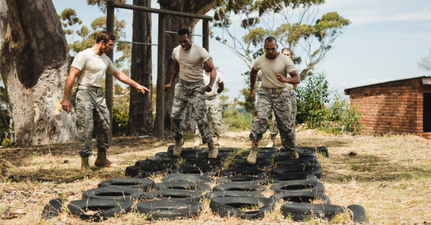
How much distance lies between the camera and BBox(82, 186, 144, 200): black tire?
4.09 metres

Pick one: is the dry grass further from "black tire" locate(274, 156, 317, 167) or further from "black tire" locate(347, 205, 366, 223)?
"black tire" locate(274, 156, 317, 167)

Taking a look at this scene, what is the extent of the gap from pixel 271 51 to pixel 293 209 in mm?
3105

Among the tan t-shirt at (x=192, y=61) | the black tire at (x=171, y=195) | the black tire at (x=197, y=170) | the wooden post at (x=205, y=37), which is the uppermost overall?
the wooden post at (x=205, y=37)

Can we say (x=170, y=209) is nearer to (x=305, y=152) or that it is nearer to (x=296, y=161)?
(x=296, y=161)

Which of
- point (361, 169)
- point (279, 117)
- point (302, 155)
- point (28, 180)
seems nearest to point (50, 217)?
point (28, 180)

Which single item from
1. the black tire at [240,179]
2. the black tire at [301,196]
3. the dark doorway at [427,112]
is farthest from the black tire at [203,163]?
the dark doorway at [427,112]

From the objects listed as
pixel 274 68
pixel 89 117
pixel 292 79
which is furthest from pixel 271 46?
pixel 89 117

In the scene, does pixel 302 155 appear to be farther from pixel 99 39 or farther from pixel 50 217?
pixel 50 217

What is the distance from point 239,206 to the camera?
395cm

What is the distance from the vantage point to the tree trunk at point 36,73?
1012 cm

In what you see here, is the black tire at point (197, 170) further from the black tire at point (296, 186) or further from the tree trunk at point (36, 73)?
the tree trunk at point (36, 73)

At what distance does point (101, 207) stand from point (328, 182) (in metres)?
3.19

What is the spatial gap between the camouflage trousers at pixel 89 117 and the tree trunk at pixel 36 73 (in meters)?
5.09

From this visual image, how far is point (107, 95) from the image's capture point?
29.7 ft
